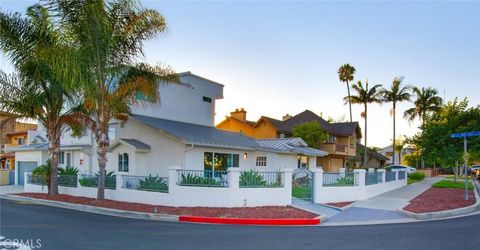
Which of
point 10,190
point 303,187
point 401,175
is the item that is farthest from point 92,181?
point 401,175

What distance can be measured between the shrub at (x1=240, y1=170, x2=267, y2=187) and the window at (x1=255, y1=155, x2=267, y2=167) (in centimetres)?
1028

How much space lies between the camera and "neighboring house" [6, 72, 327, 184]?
824 inches

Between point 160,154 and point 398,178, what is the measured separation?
17.2 meters

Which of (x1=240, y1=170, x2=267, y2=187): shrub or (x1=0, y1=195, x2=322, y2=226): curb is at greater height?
(x1=240, y1=170, x2=267, y2=187): shrub

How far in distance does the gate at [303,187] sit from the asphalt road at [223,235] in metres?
5.50

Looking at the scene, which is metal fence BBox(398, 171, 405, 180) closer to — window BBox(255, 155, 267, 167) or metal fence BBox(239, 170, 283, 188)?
window BBox(255, 155, 267, 167)

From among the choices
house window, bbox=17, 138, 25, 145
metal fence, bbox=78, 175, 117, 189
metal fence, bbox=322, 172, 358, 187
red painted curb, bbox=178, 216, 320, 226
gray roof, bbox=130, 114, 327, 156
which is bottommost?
red painted curb, bbox=178, 216, 320, 226

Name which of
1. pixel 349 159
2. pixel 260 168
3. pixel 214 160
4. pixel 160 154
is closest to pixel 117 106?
pixel 160 154

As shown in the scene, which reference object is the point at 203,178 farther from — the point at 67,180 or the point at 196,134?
the point at 67,180

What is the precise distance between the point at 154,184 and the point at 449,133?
21.6 meters

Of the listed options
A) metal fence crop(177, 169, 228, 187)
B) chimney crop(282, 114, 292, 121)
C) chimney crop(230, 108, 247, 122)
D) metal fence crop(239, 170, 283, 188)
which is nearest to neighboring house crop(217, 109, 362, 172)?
chimney crop(230, 108, 247, 122)

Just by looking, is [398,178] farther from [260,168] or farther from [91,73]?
[91,73]

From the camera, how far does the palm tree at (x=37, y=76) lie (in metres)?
16.5

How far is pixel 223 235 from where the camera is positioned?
1055 centimetres
